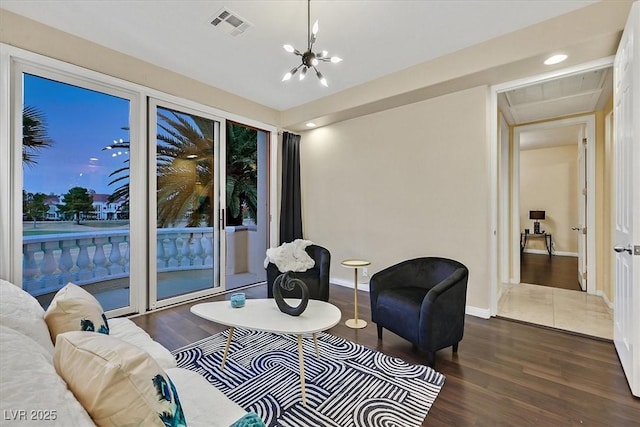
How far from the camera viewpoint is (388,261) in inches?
157

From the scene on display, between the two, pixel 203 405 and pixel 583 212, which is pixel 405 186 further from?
pixel 203 405

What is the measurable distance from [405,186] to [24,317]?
361 cm

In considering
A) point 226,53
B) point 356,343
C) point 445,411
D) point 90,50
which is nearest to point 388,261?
point 356,343

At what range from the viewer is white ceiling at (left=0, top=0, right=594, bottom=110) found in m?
2.34

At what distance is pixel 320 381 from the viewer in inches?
78.9

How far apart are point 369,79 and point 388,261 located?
2402 millimetres

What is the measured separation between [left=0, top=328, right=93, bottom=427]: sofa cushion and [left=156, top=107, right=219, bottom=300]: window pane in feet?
9.55

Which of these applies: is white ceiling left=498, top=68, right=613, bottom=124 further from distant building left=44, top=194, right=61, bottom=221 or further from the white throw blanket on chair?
distant building left=44, top=194, right=61, bottom=221

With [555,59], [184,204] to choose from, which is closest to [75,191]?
[184,204]

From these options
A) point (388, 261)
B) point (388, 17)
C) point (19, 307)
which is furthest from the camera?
point (388, 261)

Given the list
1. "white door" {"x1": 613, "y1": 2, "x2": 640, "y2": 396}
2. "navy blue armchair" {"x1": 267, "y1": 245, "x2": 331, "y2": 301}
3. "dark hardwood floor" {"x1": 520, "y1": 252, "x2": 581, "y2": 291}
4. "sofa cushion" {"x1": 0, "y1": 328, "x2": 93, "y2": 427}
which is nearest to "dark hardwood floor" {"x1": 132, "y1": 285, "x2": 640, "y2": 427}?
"white door" {"x1": 613, "y1": 2, "x2": 640, "y2": 396}

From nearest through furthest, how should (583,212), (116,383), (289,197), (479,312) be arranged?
(116,383) → (479,312) → (583,212) → (289,197)

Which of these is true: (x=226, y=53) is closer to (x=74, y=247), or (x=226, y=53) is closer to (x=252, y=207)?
(x=74, y=247)

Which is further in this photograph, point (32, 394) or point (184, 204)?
point (184, 204)
